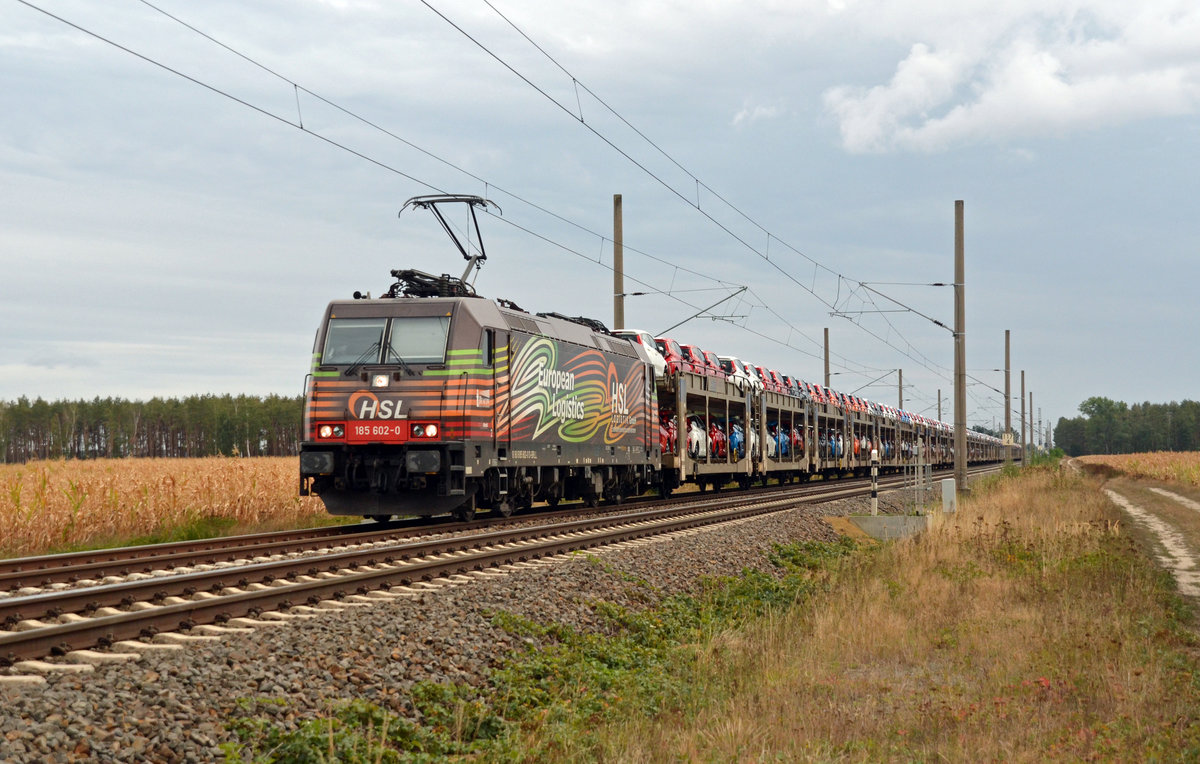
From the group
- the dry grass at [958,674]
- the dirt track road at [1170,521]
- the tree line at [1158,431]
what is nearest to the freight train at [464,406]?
the dry grass at [958,674]

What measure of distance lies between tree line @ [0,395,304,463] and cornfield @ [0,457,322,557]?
316ft

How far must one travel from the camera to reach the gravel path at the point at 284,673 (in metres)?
5.34

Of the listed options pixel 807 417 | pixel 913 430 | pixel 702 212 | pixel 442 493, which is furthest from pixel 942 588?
pixel 913 430

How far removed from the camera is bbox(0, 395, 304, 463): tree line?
379 ft

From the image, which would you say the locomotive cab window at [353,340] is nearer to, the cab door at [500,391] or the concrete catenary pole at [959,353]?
the cab door at [500,391]

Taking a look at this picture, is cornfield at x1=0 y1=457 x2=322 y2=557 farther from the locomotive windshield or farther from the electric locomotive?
the locomotive windshield

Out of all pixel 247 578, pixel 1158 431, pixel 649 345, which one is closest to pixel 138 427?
pixel 649 345

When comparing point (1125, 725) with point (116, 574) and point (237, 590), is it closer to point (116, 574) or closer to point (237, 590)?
point (237, 590)

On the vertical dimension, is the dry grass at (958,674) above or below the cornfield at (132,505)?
below

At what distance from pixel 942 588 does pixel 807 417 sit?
1079 inches

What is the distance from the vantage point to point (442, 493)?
16.3 metres

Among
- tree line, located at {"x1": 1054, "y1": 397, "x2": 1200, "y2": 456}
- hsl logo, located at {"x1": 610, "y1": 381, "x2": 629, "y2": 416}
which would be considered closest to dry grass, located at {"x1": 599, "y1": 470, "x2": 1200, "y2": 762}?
hsl logo, located at {"x1": 610, "y1": 381, "x2": 629, "y2": 416}

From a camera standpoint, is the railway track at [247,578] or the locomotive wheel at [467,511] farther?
the locomotive wheel at [467,511]

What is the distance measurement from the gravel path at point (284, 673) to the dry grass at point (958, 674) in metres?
1.62
